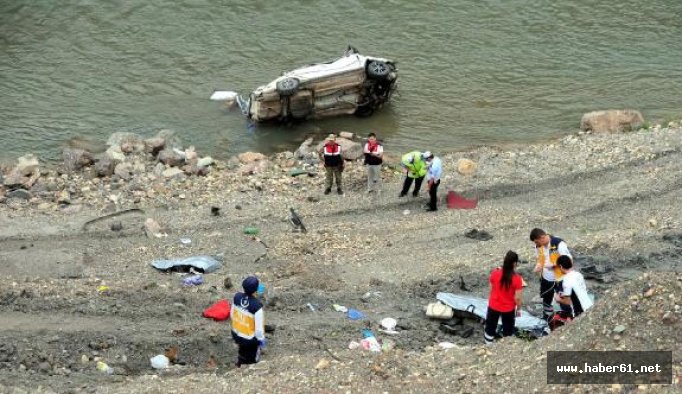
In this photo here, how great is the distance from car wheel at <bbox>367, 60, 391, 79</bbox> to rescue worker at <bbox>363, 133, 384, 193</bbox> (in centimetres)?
486

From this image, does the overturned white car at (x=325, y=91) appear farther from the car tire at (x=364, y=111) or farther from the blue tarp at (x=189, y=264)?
the blue tarp at (x=189, y=264)

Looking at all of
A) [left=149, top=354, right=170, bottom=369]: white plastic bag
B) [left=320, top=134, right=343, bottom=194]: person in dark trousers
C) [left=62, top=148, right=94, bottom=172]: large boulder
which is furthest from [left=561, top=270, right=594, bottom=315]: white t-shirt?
[left=62, top=148, right=94, bottom=172]: large boulder

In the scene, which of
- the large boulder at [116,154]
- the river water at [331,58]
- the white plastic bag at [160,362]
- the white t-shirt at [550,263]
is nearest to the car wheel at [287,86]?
the river water at [331,58]

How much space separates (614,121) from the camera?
819 inches

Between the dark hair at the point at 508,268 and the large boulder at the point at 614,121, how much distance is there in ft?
36.1

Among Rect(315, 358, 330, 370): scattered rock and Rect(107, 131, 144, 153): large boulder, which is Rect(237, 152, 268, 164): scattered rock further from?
Rect(315, 358, 330, 370): scattered rock

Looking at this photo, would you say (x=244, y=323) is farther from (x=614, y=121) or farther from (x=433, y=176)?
(x=614, y=121)

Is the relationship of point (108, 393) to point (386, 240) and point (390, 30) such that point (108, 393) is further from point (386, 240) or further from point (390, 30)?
point (390, 30)

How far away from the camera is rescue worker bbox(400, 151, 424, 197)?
16438 millimetres

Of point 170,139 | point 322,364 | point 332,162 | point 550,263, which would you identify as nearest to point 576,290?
point 550,263

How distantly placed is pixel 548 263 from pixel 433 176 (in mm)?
4705

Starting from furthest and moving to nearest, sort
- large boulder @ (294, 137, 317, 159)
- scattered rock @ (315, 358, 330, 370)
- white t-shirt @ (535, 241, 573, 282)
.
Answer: large boulder @ (294, 137, 317, 159) < white t-shirt @ (535, 241, 573, 282) < scattered rock @ (315, 358, 330, 370)

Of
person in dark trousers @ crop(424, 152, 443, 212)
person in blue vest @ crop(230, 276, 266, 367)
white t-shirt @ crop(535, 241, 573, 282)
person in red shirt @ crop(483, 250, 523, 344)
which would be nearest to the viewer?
person in blue vest @ crop(230, 276, 266, 367)

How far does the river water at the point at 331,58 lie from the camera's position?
72.5ft
